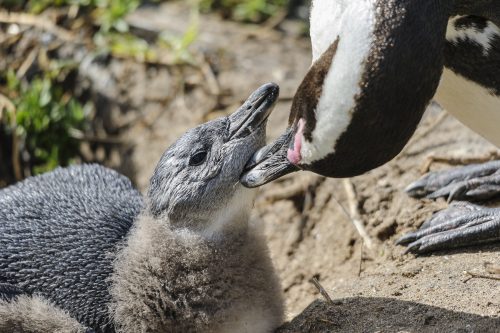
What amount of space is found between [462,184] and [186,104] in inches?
72.8

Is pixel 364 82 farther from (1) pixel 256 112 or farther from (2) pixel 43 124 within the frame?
(2) pixel 43 124

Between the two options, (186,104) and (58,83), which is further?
(58,83)

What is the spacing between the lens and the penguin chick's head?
2.94 meters

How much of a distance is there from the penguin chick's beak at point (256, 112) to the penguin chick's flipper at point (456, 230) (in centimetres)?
70

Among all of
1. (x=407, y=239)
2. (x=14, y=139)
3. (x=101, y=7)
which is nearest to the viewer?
(x=407, y=239)

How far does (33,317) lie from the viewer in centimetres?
272

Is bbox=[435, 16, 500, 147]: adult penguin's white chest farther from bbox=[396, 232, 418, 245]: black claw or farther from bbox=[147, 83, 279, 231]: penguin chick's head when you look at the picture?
bbox=[147, 83, 279, 231]: penguin chick's head

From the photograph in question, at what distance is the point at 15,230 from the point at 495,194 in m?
1.77

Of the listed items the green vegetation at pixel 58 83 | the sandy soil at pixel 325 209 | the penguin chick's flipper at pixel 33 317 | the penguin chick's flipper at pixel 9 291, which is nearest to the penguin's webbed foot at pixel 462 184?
the sandy soil at pixel 325 209

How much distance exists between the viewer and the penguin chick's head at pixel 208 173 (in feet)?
9.64

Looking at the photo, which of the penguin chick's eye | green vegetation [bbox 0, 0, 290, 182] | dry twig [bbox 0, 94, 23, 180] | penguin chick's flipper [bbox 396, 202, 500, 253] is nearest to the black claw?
penguin chick's flipper [bbox 396, 202, 500, 253]

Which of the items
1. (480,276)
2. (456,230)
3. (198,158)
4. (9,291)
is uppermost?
(198,158)

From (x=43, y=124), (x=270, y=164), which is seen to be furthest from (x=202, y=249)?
(x=43, y=124)

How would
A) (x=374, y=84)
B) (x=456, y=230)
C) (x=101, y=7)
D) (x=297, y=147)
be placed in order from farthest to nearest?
(x=101, y=7) < (x=456, y=230) < (x=297, y=147) < (x=374, y=84)
